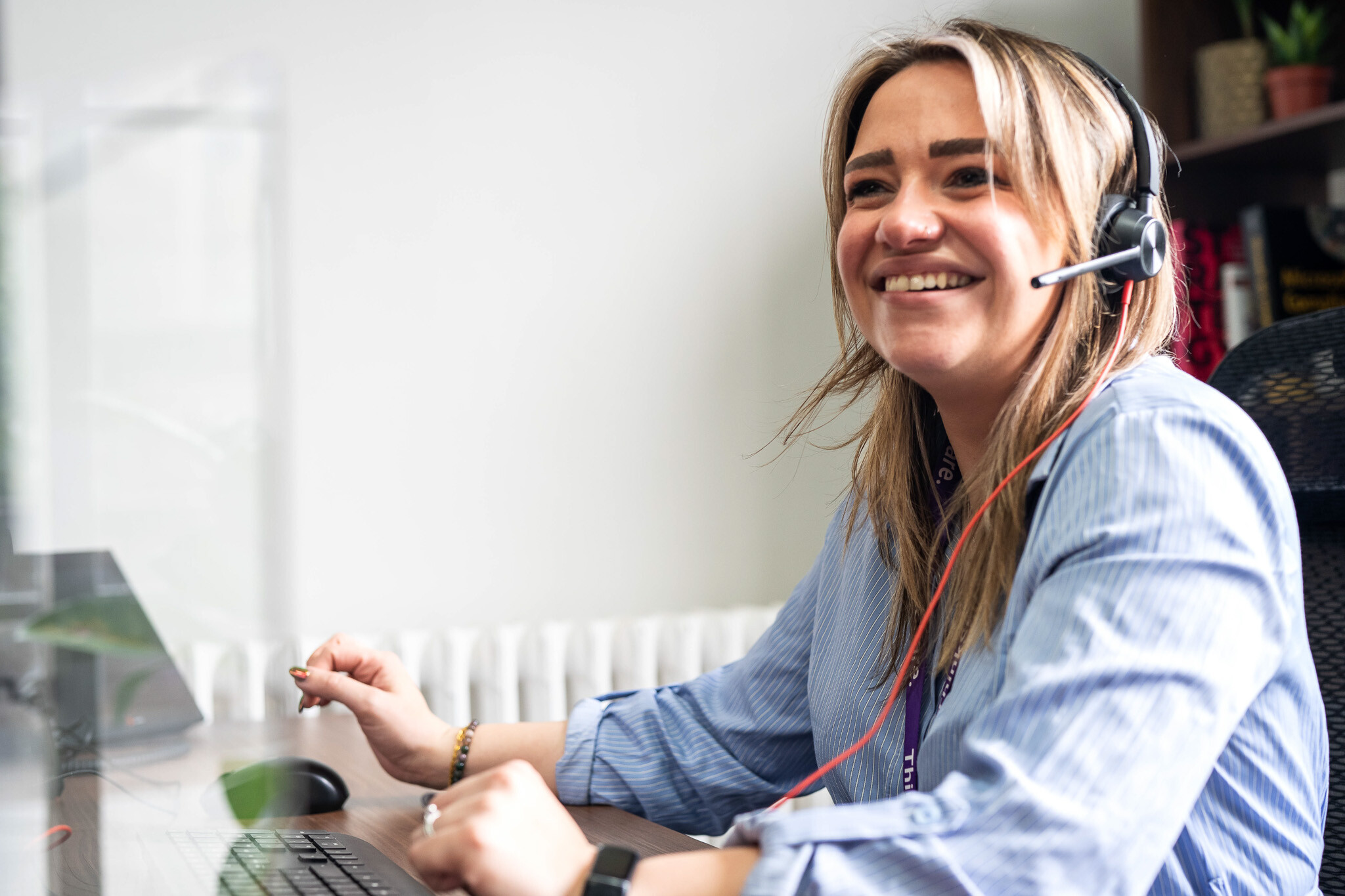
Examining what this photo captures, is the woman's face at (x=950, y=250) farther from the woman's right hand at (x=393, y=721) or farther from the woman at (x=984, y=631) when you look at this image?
the woman's right hand at (x=393, y=721)

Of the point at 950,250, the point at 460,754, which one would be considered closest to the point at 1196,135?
the point at 950,250

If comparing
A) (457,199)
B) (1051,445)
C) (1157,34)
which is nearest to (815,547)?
(457,199)

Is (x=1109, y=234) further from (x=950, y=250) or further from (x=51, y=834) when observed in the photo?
(x=51, y=834)

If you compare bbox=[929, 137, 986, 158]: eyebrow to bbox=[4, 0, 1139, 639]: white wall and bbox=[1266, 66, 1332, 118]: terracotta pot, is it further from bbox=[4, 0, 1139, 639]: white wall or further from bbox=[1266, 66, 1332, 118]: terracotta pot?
bbox=[1266, 66, 1332, 118]: terracotta pot

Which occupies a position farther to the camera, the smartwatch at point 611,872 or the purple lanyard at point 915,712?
the purple lanyard at point 915,712

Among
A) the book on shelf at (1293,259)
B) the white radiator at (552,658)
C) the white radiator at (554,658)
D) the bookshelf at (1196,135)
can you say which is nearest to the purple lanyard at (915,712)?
the white radiator at (554,658)

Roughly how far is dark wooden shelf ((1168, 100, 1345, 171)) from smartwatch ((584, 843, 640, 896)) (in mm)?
1593

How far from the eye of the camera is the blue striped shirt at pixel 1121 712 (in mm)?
521

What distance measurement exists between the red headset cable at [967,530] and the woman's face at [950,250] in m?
0.05

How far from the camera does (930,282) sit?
82 cm

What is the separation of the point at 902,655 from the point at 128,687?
56 cm

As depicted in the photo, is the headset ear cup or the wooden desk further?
the headset ear cup

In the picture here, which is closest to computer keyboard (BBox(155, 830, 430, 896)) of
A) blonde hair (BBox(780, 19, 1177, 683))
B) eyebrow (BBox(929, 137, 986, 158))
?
blonde hair (BBox(780, 19, 1177, 683))

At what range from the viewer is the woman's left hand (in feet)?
1.73
